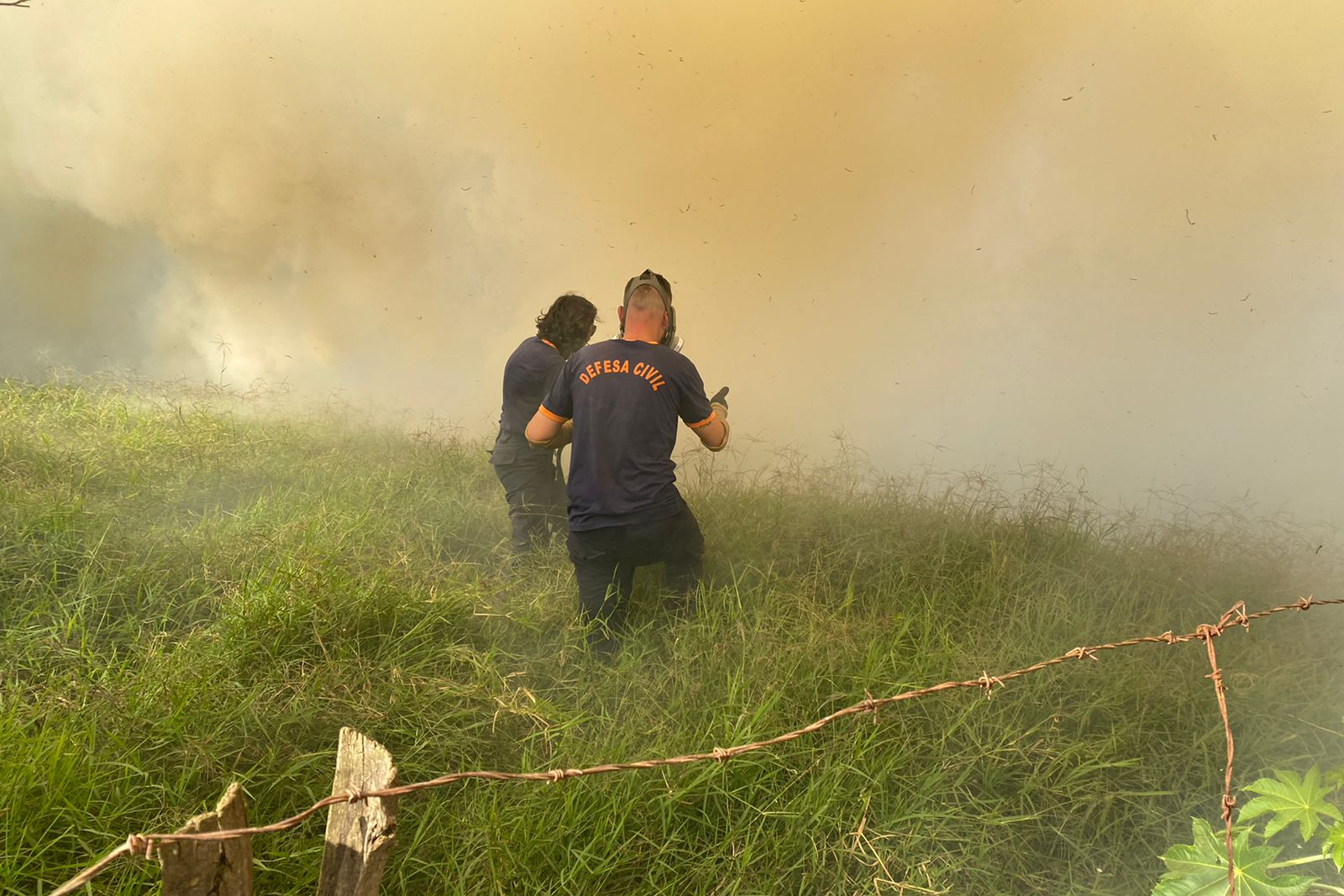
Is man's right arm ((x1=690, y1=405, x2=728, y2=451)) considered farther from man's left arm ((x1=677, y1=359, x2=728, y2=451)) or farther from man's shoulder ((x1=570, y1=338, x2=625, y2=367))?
man's shoulder ((x1=570, y1=338, x2=625, y2=367))

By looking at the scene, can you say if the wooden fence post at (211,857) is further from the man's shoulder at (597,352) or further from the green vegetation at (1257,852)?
the man's shoulder at (597,352)

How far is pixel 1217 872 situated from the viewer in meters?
1.08

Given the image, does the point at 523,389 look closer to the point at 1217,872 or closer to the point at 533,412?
the point at 533,412

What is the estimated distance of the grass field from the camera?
1547 millimetres

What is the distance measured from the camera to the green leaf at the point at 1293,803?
1.12 metres

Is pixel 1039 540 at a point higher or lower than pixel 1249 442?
lower

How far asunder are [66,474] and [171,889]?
3.39 metres

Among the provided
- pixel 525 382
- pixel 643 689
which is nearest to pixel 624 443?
pixel 643 689

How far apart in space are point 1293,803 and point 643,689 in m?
1.46

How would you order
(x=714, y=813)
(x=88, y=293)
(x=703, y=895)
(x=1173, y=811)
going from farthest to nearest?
1. (x=88, y=293)
2. (x=1173, y=811)
3. (x=714, y=813)
4. (x=703, y=895)

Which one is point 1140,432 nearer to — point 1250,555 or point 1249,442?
point 1249,442

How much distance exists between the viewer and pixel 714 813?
1.67m

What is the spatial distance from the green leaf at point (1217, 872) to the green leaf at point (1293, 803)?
0.19 ft

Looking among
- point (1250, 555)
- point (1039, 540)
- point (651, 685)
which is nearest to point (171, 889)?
point (651, 685)
